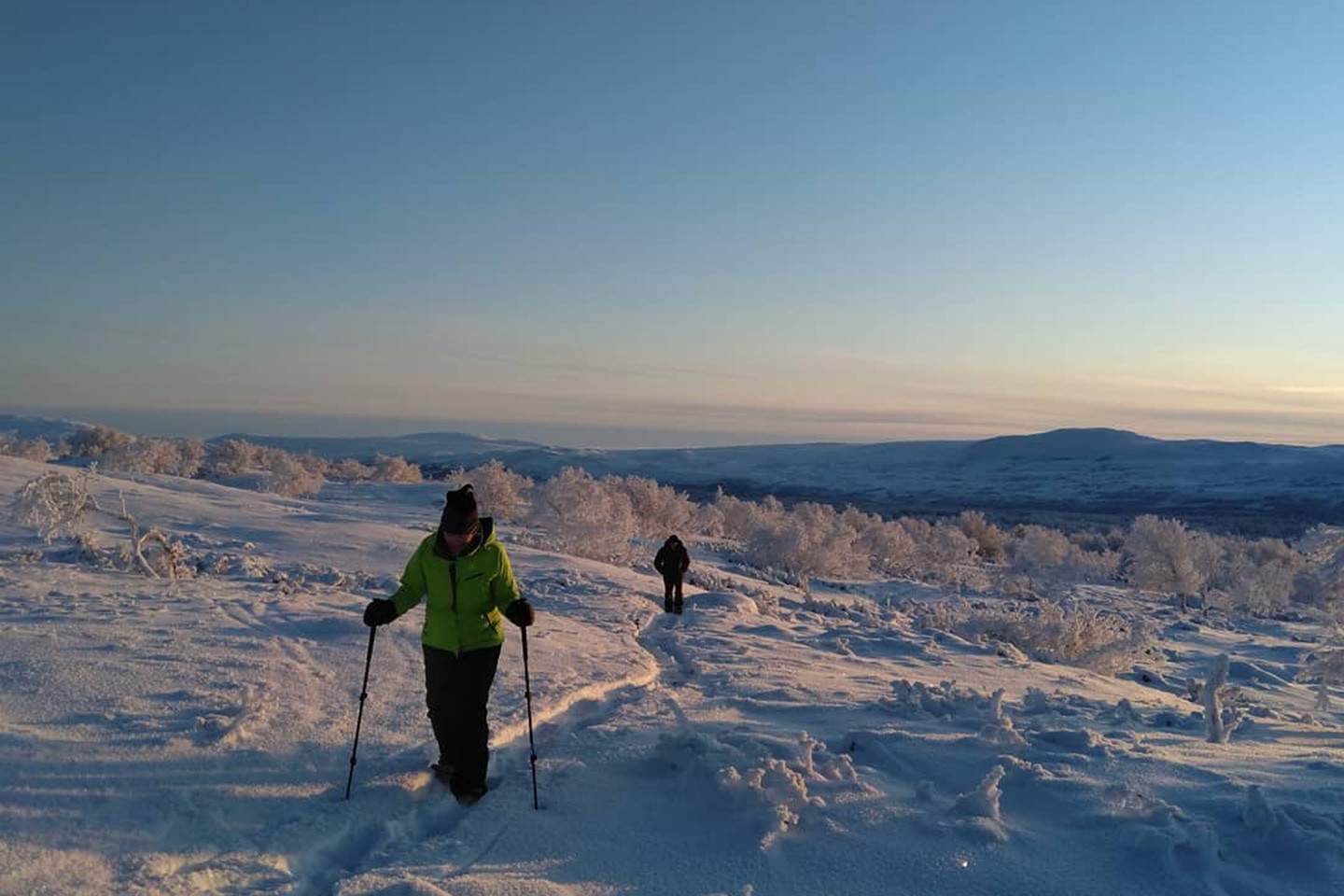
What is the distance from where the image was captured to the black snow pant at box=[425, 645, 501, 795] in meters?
5.06

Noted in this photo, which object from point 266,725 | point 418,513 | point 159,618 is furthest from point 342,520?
point 266,725

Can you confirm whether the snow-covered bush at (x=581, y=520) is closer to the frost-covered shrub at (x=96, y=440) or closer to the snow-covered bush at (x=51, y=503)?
the snow-covered bush at (x=51, y=503)

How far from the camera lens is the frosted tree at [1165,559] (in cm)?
3472

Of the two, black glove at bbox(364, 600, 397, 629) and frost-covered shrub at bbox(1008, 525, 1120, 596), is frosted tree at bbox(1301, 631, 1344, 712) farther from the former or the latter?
frost-covered shrub at bbox(1008, 525, 1120, 596)

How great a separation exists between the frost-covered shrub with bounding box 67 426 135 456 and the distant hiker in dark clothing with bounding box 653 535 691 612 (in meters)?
55.7

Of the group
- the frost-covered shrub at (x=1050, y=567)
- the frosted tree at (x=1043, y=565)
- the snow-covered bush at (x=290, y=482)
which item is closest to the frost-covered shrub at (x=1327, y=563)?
the frost-covered shrub at (x=1050, y=567)

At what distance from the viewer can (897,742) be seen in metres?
5.97

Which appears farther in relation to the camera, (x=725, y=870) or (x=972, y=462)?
(x=972, y=462)

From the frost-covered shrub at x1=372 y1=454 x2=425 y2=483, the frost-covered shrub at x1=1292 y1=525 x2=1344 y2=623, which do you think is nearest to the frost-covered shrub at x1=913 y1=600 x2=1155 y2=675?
the frost-covered shrub at x1=1292 y1=525 x2=1344 y2=623

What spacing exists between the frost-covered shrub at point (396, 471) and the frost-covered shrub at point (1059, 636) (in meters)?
52.6

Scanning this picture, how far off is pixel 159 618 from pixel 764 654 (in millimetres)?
6677

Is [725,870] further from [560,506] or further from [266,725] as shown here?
[560,506]

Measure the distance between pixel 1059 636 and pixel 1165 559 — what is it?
2430 cm

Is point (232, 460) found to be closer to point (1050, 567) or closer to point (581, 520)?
point (581, 520)
